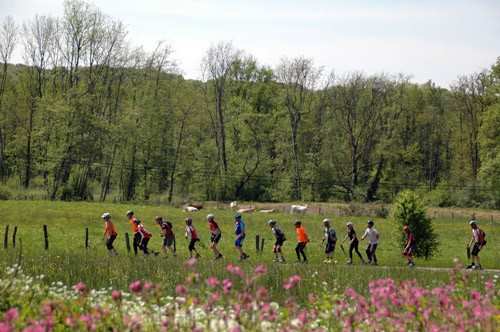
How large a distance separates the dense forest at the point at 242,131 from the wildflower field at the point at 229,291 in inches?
1172

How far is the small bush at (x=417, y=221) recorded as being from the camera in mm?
29391

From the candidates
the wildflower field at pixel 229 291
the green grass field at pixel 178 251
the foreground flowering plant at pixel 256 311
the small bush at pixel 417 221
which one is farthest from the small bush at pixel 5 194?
the foreground flowering plant at pixel 256 311

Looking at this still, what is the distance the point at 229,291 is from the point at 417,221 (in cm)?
2487

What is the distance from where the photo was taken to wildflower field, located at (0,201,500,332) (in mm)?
5758

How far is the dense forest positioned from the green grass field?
16.9 m

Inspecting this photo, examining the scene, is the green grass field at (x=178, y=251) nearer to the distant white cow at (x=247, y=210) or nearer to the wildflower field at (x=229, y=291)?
the wildflower field at (x=229, y=291)

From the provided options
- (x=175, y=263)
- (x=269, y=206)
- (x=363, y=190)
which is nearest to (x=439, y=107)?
(x=363, y=190)

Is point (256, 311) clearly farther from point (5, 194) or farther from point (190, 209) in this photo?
point (5, 194)

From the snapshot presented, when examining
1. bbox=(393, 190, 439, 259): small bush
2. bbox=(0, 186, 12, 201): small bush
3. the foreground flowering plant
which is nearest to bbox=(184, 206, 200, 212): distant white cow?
bbox=(0, 186, 12, 201): small bush

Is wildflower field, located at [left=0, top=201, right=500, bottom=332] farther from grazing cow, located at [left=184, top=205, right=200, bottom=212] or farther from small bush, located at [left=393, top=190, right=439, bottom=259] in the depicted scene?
grazing cow, located at [left=184, top=205, right=200, bottom=212]

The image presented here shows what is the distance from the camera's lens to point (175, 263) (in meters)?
17.2

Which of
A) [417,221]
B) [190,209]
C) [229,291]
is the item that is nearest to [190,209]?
[190,209]

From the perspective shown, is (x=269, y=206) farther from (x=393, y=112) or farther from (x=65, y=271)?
(x=65, y=271)

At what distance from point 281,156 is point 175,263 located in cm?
5972
